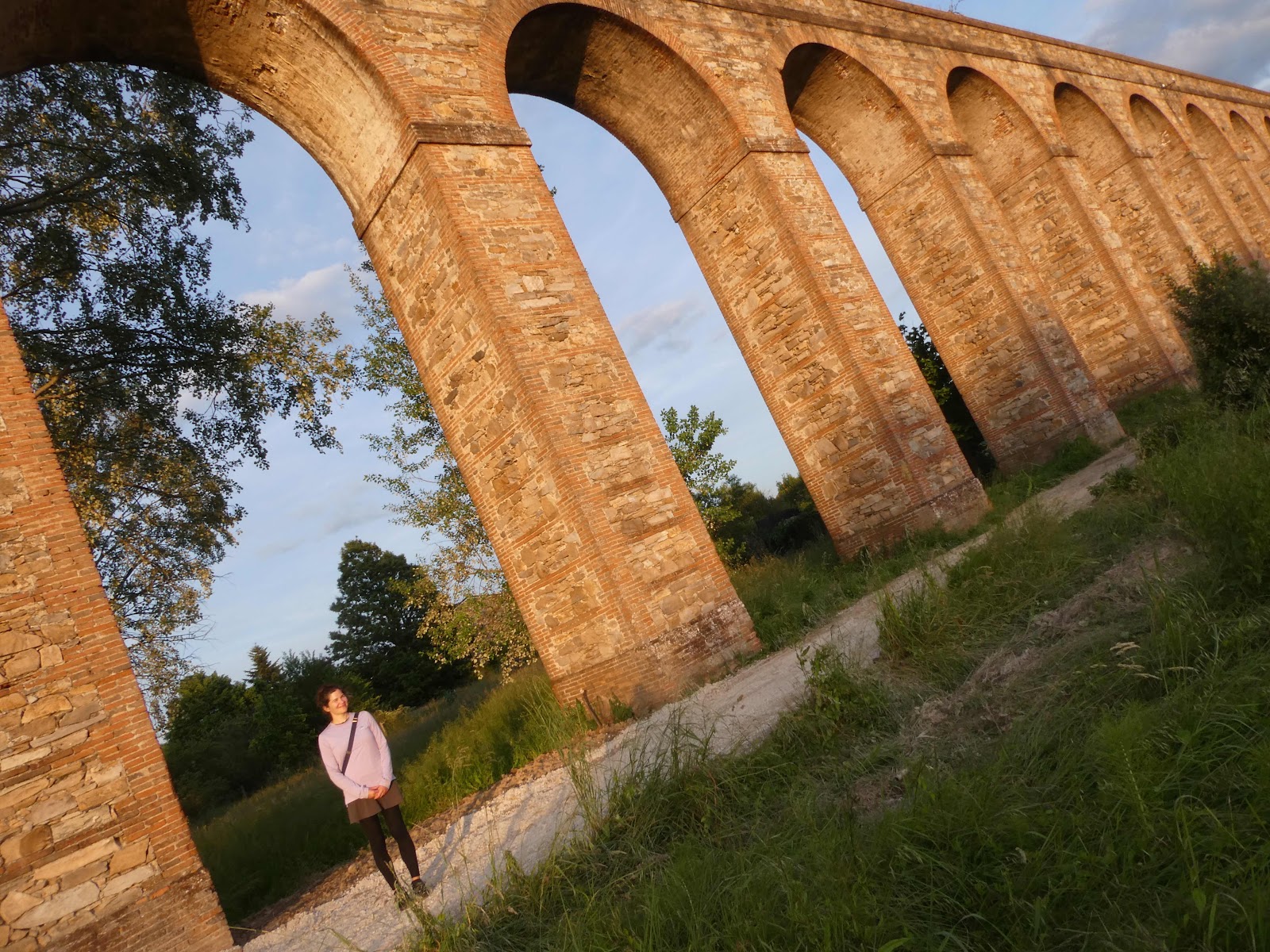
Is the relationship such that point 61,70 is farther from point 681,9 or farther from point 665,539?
point 665,539

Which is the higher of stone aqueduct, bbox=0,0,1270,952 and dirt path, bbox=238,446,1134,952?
stone aqueduct, bbox=0,0,1270,952

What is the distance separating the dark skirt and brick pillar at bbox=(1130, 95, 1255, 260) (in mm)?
22722

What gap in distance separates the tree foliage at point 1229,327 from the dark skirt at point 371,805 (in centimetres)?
780

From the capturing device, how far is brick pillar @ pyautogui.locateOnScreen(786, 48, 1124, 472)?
39.6ft

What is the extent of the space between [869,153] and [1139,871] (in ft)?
42.1

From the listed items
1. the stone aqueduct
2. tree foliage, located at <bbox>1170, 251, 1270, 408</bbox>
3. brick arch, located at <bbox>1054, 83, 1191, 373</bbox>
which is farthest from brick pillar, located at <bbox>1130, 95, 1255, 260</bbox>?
tree foliage, located at <bbox>1170, 251, 1270, 408</bbox>

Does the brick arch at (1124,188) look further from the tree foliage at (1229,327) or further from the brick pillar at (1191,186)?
the tree foliage at (1229,327)

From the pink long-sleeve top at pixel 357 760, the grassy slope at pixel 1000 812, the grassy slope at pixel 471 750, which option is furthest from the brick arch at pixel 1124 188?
the pink long-sleeve top at pixel 357 760

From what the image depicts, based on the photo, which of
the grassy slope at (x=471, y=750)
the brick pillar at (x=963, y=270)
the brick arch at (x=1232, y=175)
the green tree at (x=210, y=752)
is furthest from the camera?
the brick arch at (x=1232, y=175)

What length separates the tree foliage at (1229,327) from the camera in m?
7.30

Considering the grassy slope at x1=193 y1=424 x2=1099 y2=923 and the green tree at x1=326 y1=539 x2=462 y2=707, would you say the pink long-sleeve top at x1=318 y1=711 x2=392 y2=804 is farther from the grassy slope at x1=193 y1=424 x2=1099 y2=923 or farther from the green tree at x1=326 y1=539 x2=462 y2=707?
the green tree at x1=326 y1=539 x2=462 y2=707

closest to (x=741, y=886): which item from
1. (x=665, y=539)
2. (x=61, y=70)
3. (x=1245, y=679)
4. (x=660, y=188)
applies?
(x=1245, y=679)

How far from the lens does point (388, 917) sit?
14.7ft

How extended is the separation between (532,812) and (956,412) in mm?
12847
